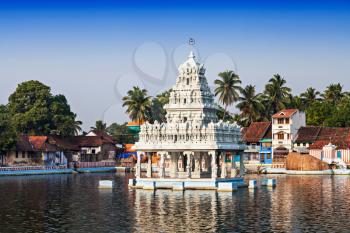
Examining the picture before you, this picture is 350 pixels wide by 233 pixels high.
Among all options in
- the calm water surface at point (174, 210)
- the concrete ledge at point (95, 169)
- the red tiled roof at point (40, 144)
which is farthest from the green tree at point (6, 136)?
the calm water surface at point (174, 210)

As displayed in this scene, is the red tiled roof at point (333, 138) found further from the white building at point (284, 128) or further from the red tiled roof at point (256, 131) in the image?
the red tiled roof at point (256, 131)

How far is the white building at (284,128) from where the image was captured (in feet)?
380

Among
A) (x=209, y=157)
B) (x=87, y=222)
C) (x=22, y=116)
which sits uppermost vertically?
(x=22, y=116)

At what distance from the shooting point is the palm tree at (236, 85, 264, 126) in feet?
420

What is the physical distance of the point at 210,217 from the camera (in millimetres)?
46781

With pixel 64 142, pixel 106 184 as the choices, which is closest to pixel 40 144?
pixel 64 142

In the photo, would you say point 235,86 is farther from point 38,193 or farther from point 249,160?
point 38,193

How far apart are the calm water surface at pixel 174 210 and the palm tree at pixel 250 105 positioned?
2243 inches

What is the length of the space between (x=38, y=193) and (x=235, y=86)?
6463 cm

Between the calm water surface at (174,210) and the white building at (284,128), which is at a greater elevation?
the white building at (284,128)

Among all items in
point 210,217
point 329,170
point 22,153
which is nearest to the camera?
point 210,217

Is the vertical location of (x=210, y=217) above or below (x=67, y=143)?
below

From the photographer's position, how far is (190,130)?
66875mm

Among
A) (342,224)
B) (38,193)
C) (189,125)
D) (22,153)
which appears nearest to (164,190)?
(189,125)
